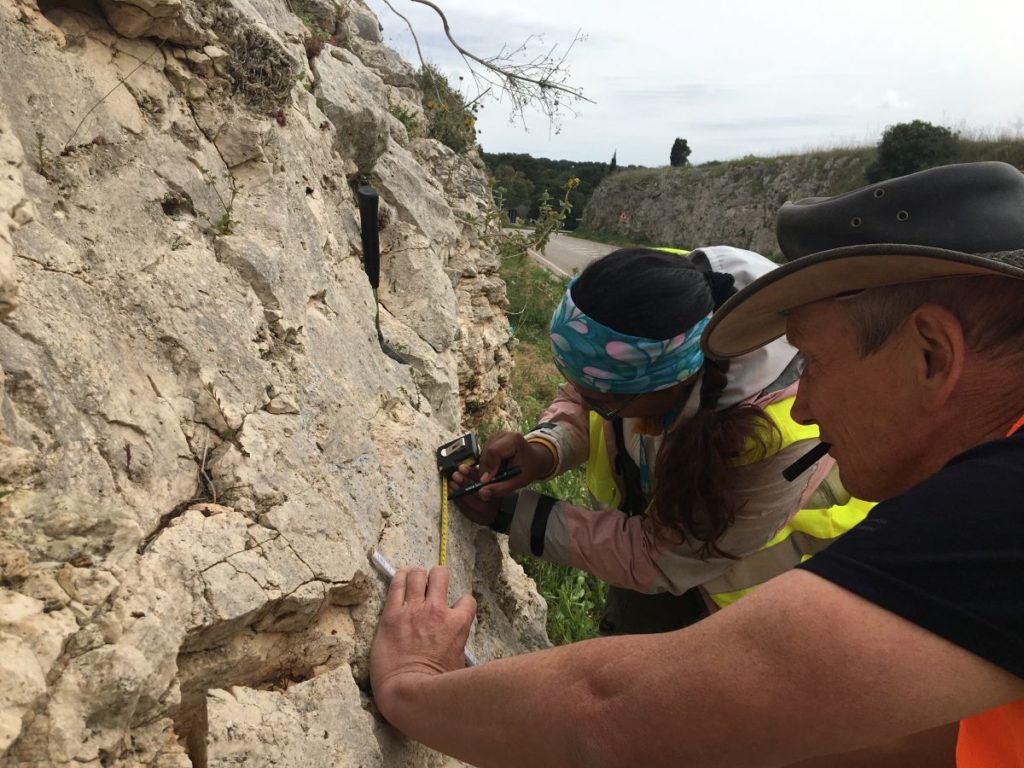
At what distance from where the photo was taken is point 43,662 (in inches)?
44.6

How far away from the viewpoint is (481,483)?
2.63 m

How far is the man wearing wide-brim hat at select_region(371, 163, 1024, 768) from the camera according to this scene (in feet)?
3.05

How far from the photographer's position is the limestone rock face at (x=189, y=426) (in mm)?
1275

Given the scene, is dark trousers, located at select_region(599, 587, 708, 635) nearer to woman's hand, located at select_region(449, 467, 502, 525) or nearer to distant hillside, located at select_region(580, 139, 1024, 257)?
woman's hand, located at select_region(449, 467, 502, 525)

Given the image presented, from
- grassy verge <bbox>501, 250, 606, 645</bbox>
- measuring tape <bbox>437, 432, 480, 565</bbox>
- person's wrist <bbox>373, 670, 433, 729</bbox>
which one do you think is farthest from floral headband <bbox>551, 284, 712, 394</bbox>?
grassy verge <bbox>501, 250, 606, 645</bbox>

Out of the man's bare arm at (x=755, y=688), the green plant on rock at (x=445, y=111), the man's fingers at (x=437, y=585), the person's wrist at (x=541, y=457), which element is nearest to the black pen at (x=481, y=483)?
the person's wrist at (x=541, y=457)

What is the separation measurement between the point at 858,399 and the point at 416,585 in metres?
1.30

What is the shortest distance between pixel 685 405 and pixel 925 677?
1.38 metres

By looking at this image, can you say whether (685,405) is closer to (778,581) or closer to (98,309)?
(778,581)

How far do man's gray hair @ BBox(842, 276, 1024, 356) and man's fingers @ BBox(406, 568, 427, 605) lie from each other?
1.33m

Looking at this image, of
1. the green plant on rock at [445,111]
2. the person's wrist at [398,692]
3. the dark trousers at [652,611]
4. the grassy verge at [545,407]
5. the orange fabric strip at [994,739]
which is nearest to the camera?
the orange fabric strip at [994,739]

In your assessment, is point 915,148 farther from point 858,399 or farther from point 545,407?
point 858,399

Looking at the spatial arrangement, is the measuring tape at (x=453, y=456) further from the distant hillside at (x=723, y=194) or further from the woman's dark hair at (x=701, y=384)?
the distant hillside at (x=723, y=194)

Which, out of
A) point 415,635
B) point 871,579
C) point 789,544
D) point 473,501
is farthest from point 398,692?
point 789,544
